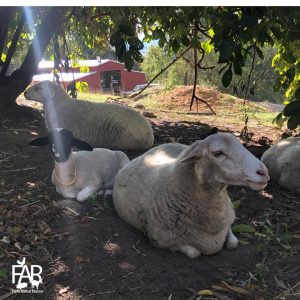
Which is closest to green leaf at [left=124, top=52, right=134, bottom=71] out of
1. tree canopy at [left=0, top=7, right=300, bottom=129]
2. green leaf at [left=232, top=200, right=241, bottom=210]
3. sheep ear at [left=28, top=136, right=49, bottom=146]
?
tree canopy at [left=0, top=7, right=300, bottom=129]

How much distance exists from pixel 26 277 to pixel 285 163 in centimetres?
359

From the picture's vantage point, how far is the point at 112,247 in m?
3.59

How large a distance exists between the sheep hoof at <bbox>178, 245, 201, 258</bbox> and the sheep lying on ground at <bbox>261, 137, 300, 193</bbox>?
2.28 meters

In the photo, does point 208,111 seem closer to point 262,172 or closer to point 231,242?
point 231,242

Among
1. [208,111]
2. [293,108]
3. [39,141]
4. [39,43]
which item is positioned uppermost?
[39,43]

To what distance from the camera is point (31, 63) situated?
325 inches

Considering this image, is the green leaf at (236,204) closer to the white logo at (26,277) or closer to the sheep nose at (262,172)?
the sheep nose at (262,172)

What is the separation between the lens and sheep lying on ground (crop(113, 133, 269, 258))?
10.6 ft

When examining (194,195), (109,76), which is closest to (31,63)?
(194,195)

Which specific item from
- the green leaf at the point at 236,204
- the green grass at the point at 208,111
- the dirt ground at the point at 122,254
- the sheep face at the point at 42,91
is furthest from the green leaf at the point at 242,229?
the green grass at the point at 208,111

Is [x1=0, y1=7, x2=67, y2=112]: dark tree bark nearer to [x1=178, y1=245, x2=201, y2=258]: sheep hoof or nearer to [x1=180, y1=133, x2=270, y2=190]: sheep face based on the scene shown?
[x1=180, y1=133, x2=270, y2=190]: sheep face

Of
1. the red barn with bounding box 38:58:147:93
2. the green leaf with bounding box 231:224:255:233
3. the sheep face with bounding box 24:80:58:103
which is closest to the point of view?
the green leaf with bounding box 231:224:255:233

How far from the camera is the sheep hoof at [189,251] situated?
11.5 ft
